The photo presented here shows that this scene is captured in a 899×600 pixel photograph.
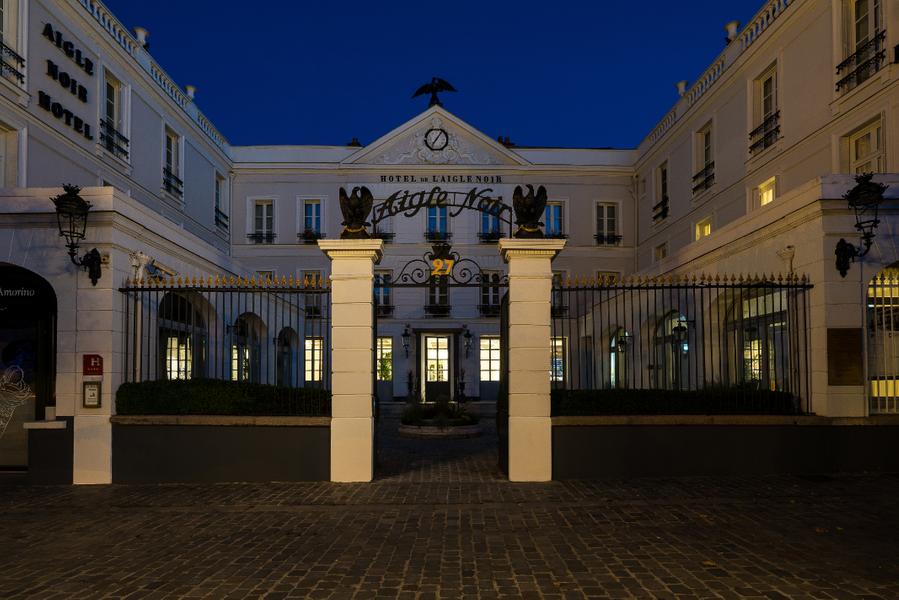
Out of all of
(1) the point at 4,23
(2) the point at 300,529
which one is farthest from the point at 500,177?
(2) the point at 300,529

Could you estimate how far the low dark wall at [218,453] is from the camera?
8914 millimetres

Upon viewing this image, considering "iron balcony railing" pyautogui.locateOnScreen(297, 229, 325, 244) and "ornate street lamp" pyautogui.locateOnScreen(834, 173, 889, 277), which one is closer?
"ornate street lamp" pyautogui.locateOnScreen(834, 173, 889, 277)

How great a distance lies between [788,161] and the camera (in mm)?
15711

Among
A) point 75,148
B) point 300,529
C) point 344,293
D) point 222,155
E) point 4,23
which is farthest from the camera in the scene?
point 222,155

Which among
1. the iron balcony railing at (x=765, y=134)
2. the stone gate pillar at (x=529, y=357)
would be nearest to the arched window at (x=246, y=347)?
the stone gate pillar at (x=529, y=357)

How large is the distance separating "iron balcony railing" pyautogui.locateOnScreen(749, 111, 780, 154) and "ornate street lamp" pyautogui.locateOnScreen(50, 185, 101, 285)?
1519 centimetres

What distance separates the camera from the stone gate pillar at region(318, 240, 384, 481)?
8852mm

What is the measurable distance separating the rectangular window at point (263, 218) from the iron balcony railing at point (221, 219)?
3.51ft

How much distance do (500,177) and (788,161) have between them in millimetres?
12265

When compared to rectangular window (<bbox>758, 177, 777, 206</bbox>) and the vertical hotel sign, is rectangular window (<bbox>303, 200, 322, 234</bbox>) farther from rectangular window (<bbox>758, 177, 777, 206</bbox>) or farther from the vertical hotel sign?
rectangular window (<bbox>758, 177, 777, 206</bbox>)

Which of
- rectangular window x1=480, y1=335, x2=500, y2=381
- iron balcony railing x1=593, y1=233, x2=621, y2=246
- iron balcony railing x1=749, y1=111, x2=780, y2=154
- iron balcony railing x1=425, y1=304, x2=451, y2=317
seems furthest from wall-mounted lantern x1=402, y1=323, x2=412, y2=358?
iron balcony railing x1=749, y1=111, x2=780, y2=154

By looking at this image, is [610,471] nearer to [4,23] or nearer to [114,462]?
[114,462]

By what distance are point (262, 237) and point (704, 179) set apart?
1648 centimetres

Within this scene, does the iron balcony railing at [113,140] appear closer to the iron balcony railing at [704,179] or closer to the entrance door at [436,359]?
the entrance door at [436,359]
